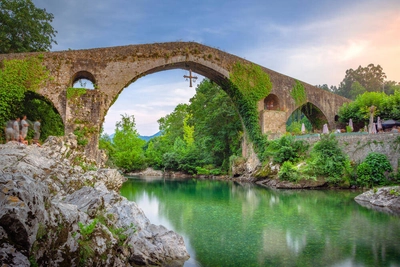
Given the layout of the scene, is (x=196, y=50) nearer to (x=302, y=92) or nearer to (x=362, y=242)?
(x=302, y=92)

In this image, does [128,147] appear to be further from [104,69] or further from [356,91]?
[356,91]

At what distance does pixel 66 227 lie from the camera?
4.65 meters

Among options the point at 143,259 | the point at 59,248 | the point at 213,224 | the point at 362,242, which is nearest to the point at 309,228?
the point at 362,242

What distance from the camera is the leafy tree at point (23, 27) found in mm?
22938

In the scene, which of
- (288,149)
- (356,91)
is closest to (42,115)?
(288,149)

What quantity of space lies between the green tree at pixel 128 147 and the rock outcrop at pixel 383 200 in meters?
27.8

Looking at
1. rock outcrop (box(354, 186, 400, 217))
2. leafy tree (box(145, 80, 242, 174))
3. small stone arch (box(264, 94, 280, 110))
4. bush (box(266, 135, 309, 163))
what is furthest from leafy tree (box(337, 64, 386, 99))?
rock outcrop (box(354, 186, 400, 217))

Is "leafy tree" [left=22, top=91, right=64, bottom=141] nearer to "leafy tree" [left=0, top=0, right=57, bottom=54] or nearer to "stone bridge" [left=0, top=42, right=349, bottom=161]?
"stone bridge" [left=0, top=42, right=349, bottom=161]

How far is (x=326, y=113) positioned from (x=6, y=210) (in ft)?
96.7

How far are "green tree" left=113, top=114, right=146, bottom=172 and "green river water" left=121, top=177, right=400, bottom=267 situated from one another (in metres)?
23.3

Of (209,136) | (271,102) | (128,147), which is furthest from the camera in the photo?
(128,147)

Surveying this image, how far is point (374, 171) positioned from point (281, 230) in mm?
11346

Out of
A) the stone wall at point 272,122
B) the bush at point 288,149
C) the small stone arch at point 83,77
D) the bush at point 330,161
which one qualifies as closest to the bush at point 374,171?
the bush at point 330,161

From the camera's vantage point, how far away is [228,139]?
33.1 m
